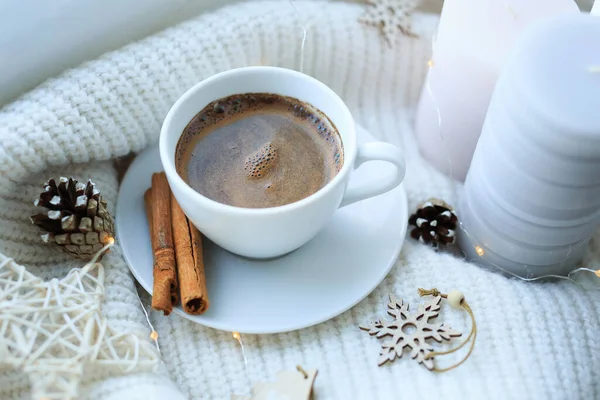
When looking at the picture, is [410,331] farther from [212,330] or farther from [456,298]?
[212,330]

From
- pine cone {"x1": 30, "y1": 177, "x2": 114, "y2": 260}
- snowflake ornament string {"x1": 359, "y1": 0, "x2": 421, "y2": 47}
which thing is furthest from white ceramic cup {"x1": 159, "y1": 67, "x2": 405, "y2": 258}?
snowflake ornament string {"x1": 359, "y1": 0, "x2": 421, "y2": 47}

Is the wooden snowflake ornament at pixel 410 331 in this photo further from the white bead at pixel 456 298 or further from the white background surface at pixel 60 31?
the white background surface at pixel 60 31

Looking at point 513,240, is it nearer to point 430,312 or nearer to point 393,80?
point 430,312

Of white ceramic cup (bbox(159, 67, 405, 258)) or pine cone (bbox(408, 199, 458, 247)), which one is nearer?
white ceramic cup (bbox(159, 67, 405, 258))

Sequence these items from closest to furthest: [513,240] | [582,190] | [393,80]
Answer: [582,190] → [513,240] → [393,80]

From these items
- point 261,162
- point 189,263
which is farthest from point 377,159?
point 189,263

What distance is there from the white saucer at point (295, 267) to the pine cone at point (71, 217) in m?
0.06

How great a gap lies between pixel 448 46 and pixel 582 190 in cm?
28

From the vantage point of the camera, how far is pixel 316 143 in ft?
2.74

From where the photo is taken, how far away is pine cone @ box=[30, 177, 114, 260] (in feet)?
2.43

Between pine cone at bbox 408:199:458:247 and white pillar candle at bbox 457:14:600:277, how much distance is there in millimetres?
50

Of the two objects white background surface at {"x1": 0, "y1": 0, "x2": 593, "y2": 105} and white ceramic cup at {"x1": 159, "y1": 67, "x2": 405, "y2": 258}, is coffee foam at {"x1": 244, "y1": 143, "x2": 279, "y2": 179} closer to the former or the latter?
white ceramic cup at {"x1": 159, "y1": 67, "x2": 405, "y2": 258}

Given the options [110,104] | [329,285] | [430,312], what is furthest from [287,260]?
[110,104]

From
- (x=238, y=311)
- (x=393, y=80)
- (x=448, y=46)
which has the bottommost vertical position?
(x=238, y=311)
